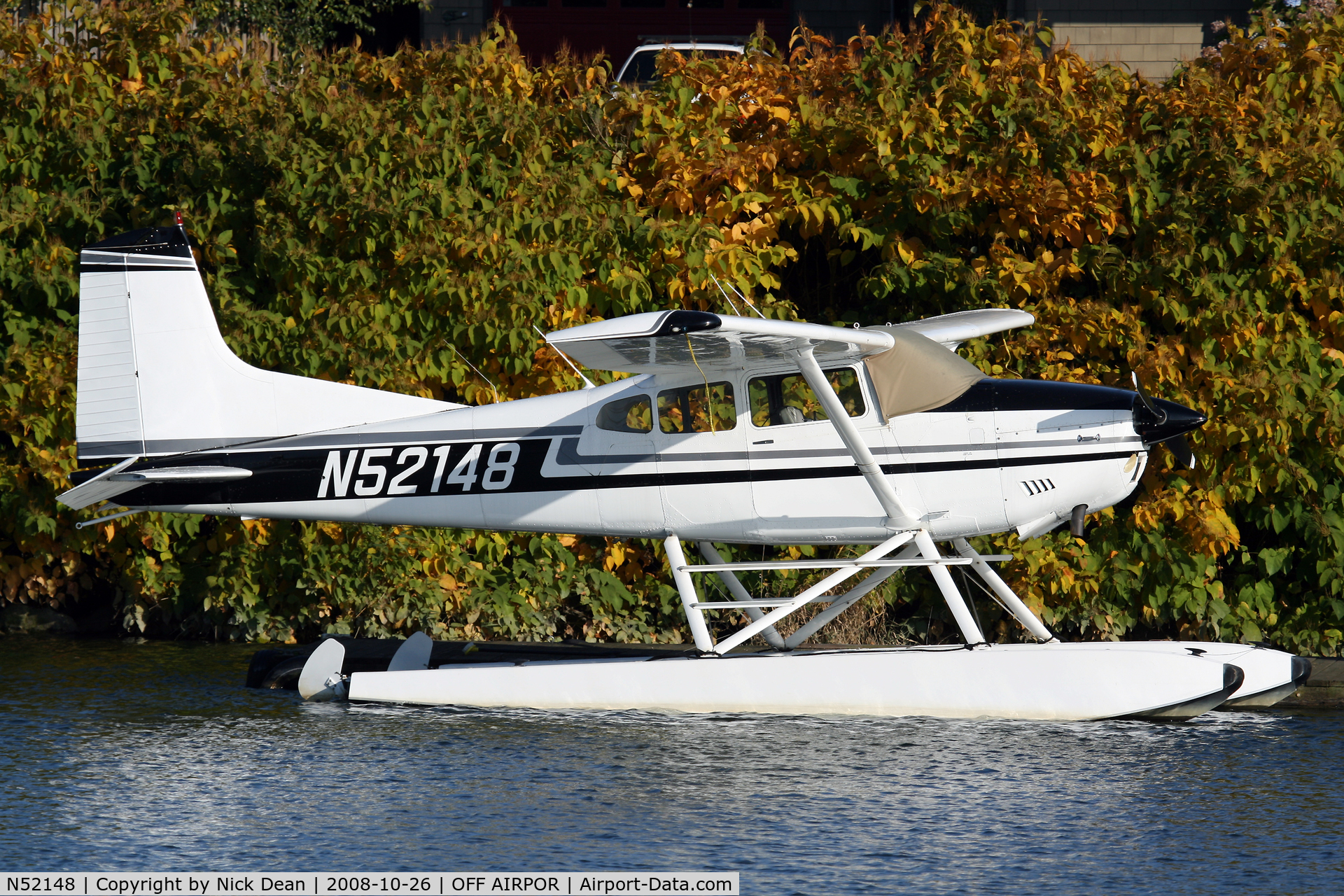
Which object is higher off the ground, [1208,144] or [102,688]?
[1208,144]

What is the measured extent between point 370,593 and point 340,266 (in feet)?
8.23

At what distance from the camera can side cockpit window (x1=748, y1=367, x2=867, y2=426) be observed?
338 inches

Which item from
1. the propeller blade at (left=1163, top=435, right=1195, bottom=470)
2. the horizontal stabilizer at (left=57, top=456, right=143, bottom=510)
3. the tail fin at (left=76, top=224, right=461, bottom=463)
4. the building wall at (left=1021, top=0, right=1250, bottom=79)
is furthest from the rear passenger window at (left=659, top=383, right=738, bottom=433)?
the building wall at (left=1021, top=0, right=1250, bottom=79)

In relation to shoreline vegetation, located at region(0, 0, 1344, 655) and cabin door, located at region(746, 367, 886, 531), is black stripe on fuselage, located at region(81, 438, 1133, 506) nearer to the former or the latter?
cabin door, located at region(746, 367, 886, 531)

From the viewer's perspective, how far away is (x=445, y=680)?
8.77 m

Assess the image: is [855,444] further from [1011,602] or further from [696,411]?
[1011,602]

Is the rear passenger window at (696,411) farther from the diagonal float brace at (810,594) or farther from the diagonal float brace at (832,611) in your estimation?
the diagonal float brace at (832,611)

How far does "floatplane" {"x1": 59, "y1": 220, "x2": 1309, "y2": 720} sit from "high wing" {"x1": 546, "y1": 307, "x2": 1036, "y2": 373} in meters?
0.03

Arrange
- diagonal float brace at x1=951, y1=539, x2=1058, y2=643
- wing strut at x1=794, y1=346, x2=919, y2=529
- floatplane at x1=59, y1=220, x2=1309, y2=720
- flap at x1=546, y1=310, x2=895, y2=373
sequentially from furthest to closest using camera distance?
diagonal float brace at x1=951, y1=539, x2=1058, y2=643 → floatplane at x1=59, y1=220, x2=1309, y2=720 → wing strut at x1=794, y1=346, x2=919, y2=529 → flap at x1=546, y1=310, x2=895, y2=373

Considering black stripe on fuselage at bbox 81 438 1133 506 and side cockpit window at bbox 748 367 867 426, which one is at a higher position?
side cockpit window at bbox 748 367 867 426

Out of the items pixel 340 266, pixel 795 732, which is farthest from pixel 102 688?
pixel 795 732

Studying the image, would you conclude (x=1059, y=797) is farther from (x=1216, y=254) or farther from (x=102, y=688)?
(x=102, y=688)

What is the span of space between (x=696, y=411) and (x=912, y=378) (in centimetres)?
132

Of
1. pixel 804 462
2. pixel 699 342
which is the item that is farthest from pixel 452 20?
pixel 699 342
